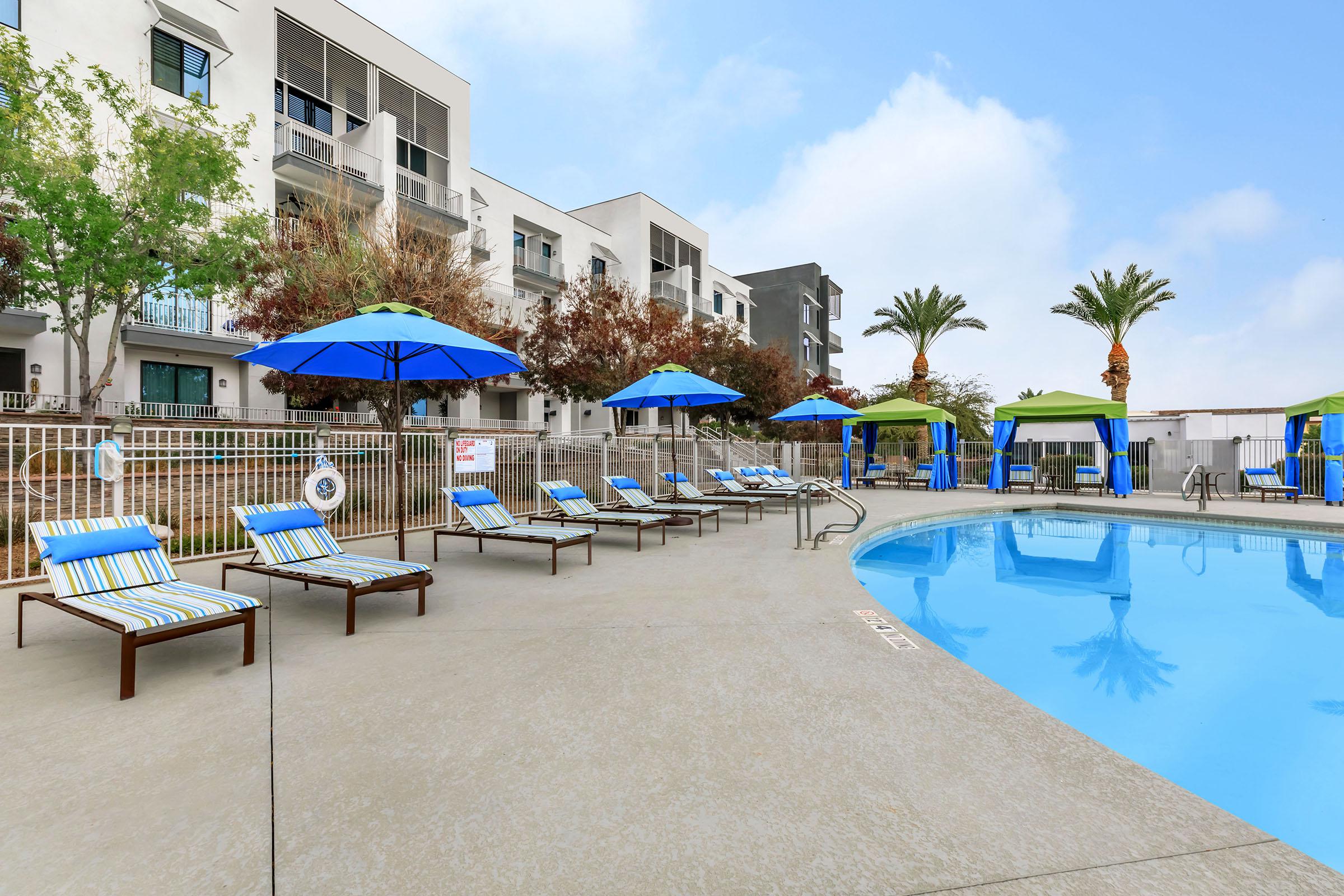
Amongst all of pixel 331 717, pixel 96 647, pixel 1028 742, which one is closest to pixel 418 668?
pixel 331 717

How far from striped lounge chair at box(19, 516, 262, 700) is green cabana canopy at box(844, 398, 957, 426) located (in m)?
16.0

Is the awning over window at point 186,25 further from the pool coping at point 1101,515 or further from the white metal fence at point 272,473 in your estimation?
the pool coping at point 1101,515

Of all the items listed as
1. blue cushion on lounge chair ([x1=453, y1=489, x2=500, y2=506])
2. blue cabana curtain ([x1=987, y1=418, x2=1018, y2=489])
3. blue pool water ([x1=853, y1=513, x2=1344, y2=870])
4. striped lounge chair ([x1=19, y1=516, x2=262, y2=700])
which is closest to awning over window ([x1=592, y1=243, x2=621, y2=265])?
blue cabana curtain ([x1=987, y1=418, x2=1018, y2=489])

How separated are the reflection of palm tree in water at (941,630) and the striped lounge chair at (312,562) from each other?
4336 millimetres

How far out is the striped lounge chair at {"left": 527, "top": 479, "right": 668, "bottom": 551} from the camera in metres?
8.14

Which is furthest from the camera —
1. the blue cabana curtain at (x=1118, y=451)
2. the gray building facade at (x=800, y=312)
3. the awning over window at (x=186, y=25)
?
the gray building facade at (x=800, y=312)

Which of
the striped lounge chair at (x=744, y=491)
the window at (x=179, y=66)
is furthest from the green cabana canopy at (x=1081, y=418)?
the window at (x=179, y=66)

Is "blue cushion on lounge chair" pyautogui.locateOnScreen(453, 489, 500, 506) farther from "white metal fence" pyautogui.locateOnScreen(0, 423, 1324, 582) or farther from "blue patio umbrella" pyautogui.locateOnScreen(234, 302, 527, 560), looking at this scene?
"white metal fence" pyautogui.locateOnScreen(0, 423, 1324, 582)

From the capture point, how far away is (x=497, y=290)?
24859mm

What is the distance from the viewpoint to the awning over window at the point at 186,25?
15.9 m

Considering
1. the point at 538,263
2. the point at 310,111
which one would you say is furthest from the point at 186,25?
the point at 538,263

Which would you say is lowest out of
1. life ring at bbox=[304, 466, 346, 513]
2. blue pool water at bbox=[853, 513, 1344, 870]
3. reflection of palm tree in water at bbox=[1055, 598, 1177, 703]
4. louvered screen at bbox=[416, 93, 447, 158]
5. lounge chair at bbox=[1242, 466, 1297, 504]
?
reflection of palm tree in water at bbox=[1055, 598, 1177, 703]

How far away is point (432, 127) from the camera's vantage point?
2316 centimetres

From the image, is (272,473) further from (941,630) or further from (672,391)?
(941,630)
